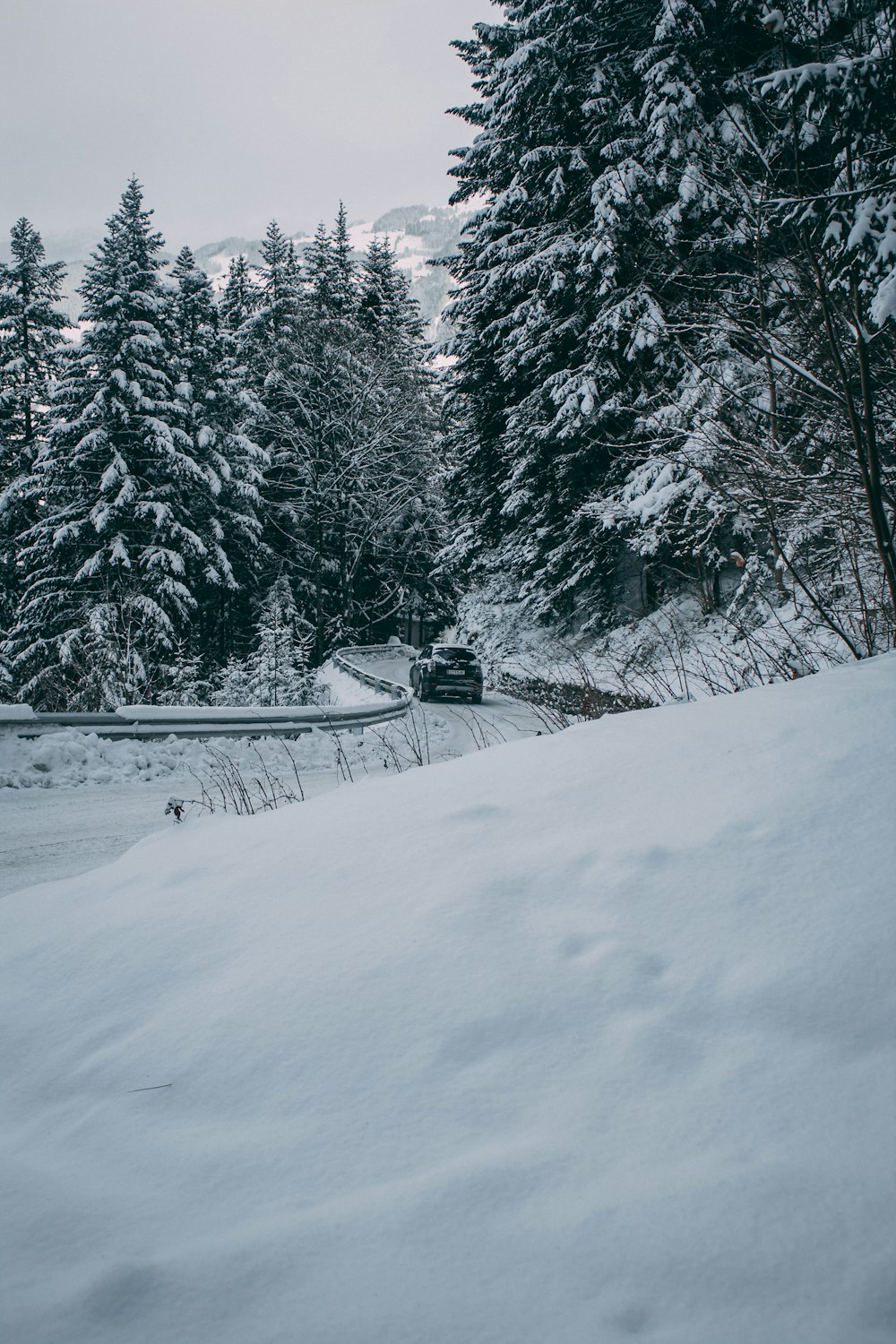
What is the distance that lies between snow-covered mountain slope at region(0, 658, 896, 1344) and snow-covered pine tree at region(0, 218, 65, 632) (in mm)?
25508

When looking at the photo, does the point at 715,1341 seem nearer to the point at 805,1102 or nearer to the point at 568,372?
the point at 805,1102

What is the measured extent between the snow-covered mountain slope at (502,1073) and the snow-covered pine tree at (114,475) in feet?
64.5

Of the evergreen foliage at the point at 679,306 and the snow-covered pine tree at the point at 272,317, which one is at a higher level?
the snow-covered pine tree at the point at 272,317

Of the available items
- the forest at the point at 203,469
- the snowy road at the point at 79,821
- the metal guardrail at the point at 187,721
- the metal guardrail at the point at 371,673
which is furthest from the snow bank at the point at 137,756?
the forest at the point at 203,469

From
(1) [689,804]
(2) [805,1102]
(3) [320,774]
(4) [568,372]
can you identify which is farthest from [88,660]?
(2) [805,1102]

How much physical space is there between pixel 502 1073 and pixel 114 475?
2289 cm

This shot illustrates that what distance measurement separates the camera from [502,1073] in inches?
70.7

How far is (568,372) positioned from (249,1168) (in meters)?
17.9

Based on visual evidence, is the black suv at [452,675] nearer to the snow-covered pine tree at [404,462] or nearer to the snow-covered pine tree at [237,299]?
the snow-covered pine tree at [404,462]

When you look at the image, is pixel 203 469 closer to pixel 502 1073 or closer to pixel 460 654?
→ pixel 460 654

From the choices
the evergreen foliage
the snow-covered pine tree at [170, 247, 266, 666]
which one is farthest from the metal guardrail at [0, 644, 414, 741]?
the snow-covered pine tree at [170, 247, 266, 666]

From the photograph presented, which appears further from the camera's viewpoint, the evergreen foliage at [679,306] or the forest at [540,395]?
the forest at [540,395]

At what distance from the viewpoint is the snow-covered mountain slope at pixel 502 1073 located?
1281 millimetres

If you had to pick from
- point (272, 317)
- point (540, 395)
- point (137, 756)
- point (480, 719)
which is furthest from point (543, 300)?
point (272, 317)
